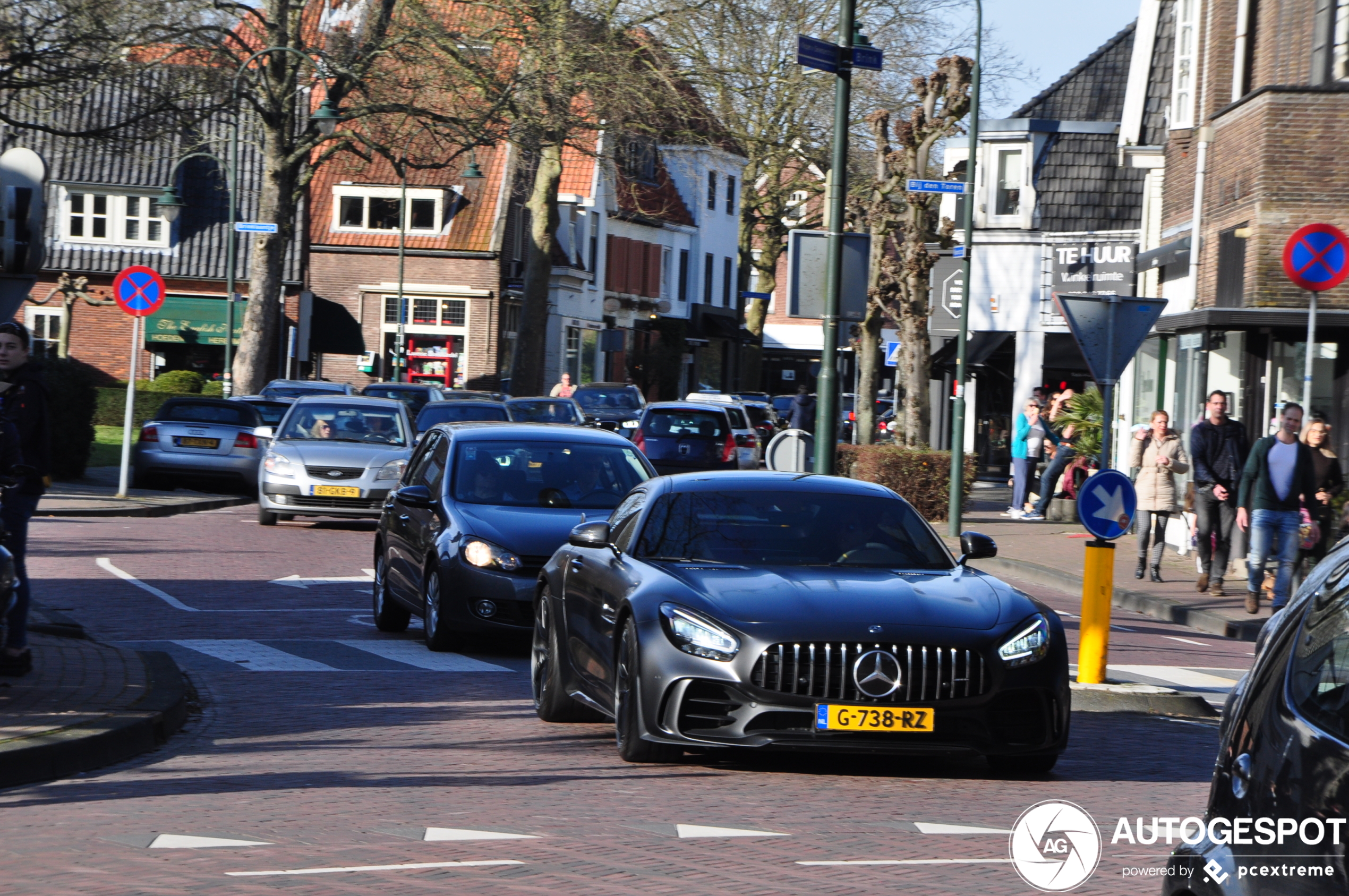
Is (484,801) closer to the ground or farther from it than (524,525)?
closer to the ground

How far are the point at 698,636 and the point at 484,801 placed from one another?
3.72 ft

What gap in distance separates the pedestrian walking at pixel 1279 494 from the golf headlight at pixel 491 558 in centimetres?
739

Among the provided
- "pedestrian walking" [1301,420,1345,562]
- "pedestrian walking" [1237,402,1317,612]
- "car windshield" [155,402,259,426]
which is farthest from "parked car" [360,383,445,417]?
"pedestrian walking" [1237,402,1317,612]

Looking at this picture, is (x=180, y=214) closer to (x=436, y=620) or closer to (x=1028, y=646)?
(x=436, y=620)

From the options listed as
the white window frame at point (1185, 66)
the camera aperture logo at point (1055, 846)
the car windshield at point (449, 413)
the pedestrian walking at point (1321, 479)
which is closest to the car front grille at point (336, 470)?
the car windshield at point (449, 413)

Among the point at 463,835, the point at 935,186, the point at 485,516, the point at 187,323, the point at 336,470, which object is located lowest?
the point at 463,835

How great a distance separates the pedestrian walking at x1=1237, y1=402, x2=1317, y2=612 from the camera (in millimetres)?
16484

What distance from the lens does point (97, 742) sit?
8.23 meters

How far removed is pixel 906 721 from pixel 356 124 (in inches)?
1814

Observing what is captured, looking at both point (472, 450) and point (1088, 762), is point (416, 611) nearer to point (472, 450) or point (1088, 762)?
point (472, 450)

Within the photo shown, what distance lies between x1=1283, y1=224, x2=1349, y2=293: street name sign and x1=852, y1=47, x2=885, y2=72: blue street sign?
3658 mm

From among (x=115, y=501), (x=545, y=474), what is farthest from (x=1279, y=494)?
(x=115, y=501)

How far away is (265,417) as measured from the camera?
2947cm

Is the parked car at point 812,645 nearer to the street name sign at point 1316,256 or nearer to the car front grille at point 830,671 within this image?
the car front grille at point 830,671
